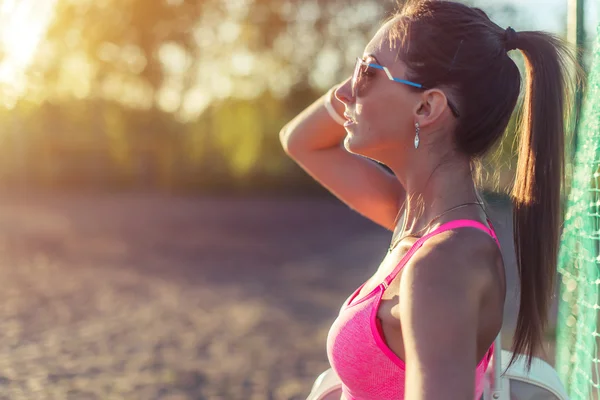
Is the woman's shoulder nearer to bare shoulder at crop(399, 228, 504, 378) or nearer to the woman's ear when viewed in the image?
bare shoulder at crop(399, 228, 504, 378)

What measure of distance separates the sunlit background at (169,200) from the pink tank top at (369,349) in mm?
3964

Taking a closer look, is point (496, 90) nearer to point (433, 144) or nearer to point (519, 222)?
point (433, 144)

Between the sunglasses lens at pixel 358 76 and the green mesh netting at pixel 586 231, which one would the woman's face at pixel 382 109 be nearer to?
the sunglasses lens at pixel 358 76

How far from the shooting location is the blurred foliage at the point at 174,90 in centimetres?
2134

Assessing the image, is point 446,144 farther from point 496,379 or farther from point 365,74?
point 496,379

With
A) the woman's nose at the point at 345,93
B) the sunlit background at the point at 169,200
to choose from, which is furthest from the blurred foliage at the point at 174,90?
the woman's nose at the point at 345,93

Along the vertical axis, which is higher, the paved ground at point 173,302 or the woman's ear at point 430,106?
the woman's ear at point 430,106

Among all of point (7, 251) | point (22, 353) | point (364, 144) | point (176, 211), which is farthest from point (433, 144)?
point (176, 211)

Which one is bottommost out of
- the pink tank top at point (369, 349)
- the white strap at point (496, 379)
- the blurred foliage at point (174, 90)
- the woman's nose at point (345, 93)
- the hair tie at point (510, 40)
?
the white strap at point (496, 379)

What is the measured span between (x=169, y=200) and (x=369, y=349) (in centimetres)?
2104

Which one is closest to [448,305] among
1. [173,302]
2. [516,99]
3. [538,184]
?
[538,184]

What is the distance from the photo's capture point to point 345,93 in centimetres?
211

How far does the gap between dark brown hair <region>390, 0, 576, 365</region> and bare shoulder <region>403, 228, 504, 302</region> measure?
263mm

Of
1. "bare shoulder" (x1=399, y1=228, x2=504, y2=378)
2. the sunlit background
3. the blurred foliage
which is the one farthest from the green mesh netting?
the blurred foliage
